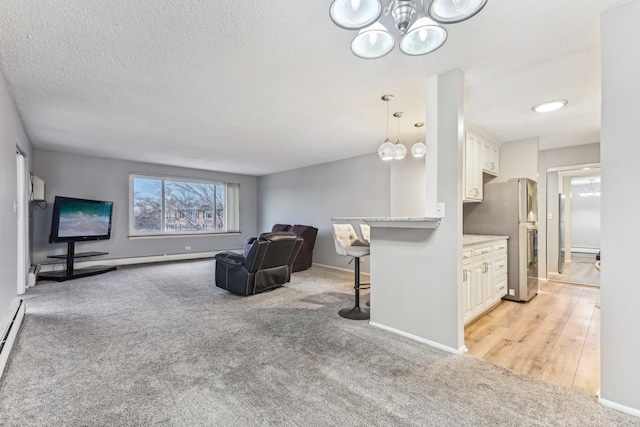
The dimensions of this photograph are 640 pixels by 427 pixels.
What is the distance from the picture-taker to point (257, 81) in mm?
2773

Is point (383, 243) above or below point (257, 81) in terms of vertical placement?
below

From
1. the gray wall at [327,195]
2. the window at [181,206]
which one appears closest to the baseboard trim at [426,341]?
the gray wall at [327,195]

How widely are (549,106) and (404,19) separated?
275 centimetres

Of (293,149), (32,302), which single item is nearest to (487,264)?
(293,149)

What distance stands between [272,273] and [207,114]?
7.63ft

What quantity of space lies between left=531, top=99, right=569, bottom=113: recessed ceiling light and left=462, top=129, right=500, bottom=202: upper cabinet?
29.1 inches

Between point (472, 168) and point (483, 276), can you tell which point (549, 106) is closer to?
point (472, 168)

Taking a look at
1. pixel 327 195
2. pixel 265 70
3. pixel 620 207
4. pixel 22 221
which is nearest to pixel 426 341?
pixel 620 207

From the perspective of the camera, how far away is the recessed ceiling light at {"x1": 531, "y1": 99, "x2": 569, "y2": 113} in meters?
3.13

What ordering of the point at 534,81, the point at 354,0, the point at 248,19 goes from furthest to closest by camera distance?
1. the point at 534,81
2. the point at 248,19
3. the point at 354,0

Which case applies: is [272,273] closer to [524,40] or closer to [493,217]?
[493,217]

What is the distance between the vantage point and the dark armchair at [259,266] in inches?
159

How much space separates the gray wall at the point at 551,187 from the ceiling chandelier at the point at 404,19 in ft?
15.6

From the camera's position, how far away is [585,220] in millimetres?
9266
